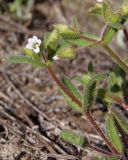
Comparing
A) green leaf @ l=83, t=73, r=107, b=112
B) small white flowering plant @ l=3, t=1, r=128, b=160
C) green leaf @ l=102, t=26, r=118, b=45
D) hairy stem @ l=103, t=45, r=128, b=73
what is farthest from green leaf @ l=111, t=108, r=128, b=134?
green leaf @ l=102, t=26, r=118, b=45

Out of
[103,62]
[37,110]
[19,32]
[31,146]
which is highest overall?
[19,32]

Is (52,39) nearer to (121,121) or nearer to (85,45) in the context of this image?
(85,45)

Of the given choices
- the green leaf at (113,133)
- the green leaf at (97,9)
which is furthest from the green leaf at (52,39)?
the green leaf at (113,133)

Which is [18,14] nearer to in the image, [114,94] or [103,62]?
[103,62]

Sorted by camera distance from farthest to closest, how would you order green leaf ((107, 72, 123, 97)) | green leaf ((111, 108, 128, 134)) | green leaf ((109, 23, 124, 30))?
green leaf ((107, 72, 123, 97)), green leaf ((111, 108, 128, 134)), green leaf ((109, 23, 124, 30))

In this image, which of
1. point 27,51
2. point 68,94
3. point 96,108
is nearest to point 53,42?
point 27,51

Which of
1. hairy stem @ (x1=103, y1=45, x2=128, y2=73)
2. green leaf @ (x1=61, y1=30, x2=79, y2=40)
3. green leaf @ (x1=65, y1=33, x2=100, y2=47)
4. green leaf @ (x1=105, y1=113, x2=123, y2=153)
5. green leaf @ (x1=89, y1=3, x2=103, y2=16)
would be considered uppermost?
green leaf @ (x1=89, y1=3, x2=103, y2=16)

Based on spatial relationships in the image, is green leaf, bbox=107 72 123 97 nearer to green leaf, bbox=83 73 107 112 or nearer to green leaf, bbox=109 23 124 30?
green leaf, bbox=83 73 107 112

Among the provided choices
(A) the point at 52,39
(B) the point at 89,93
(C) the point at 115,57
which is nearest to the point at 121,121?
(B) the point at 89,93
